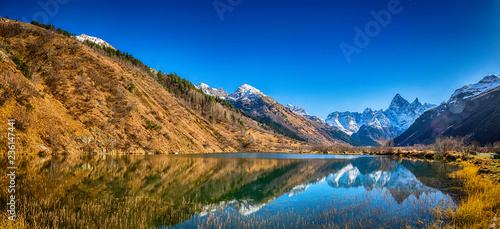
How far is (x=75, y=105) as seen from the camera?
6888 cm

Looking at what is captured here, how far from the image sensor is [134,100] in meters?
91.3

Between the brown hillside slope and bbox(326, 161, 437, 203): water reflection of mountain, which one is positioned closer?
bbox(326, 161, 437, 203): water reflection of mountain

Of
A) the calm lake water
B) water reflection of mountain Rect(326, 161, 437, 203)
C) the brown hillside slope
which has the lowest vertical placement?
water reflection of mountain Rect(326, 161, 437, 203)

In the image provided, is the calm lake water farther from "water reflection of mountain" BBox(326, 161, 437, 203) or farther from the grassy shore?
"water reflection of mountain" BBox(326, 161, 437, 203)

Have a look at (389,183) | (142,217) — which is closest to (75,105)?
(142,217)

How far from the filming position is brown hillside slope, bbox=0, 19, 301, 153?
51.2 m

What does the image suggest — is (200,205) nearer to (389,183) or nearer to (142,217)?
(142,217)

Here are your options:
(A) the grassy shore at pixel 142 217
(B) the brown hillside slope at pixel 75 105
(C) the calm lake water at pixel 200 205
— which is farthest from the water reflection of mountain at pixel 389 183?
(B) the brown hillside slope at pixel 75 105

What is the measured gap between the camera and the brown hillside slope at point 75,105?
51.2 m

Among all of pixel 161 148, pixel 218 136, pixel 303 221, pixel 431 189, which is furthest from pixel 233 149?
pixel 303 221

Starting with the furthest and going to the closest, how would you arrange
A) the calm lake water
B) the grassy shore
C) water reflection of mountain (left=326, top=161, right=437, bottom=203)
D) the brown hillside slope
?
the brown hillside slope, water reflection of mountain (left=326, top=161, right=437, bottom=203), the calm lake water, the grassy shore

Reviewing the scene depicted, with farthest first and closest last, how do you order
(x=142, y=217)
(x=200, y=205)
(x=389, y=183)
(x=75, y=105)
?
(x=75, y=105) < (x=389, y=183) < (x=200, y=205) < (x=142, y=217)

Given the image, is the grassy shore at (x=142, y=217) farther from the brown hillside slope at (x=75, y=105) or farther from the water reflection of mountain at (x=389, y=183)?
the brown hillside slope at (x=75, y=105)

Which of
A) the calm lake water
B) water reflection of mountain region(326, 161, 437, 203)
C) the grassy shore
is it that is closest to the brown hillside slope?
the calm lake water
